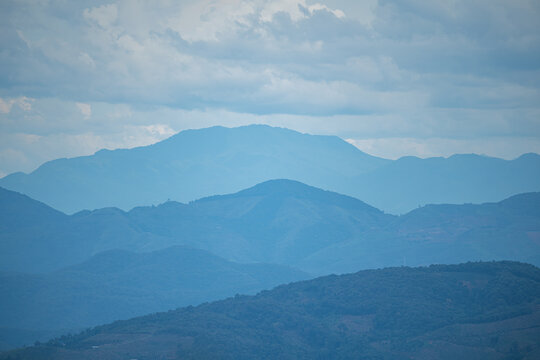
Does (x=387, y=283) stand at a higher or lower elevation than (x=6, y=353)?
higher

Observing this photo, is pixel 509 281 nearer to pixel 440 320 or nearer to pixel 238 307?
pixel 440 320

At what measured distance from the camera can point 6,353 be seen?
117m

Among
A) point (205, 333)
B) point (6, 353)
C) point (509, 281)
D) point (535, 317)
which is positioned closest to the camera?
point (6, 353)

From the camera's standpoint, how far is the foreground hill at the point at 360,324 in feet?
401

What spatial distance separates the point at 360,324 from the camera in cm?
14512

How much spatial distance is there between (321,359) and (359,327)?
13.5 meters

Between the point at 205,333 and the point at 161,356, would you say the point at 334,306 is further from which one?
the point at 161,356

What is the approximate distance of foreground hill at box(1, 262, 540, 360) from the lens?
4811 inches

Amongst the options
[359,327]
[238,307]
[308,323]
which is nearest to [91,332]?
[238,307]

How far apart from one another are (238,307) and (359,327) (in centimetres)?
2590

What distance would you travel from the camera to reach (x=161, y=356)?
120688 millimetres

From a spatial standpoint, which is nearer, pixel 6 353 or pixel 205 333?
pixel 6 353

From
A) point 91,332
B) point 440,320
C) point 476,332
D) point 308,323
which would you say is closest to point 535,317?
point 476,332

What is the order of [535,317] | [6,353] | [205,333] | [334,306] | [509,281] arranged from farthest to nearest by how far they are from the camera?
[334,306], [509,281], [205,333], [535,317], [6,353]
